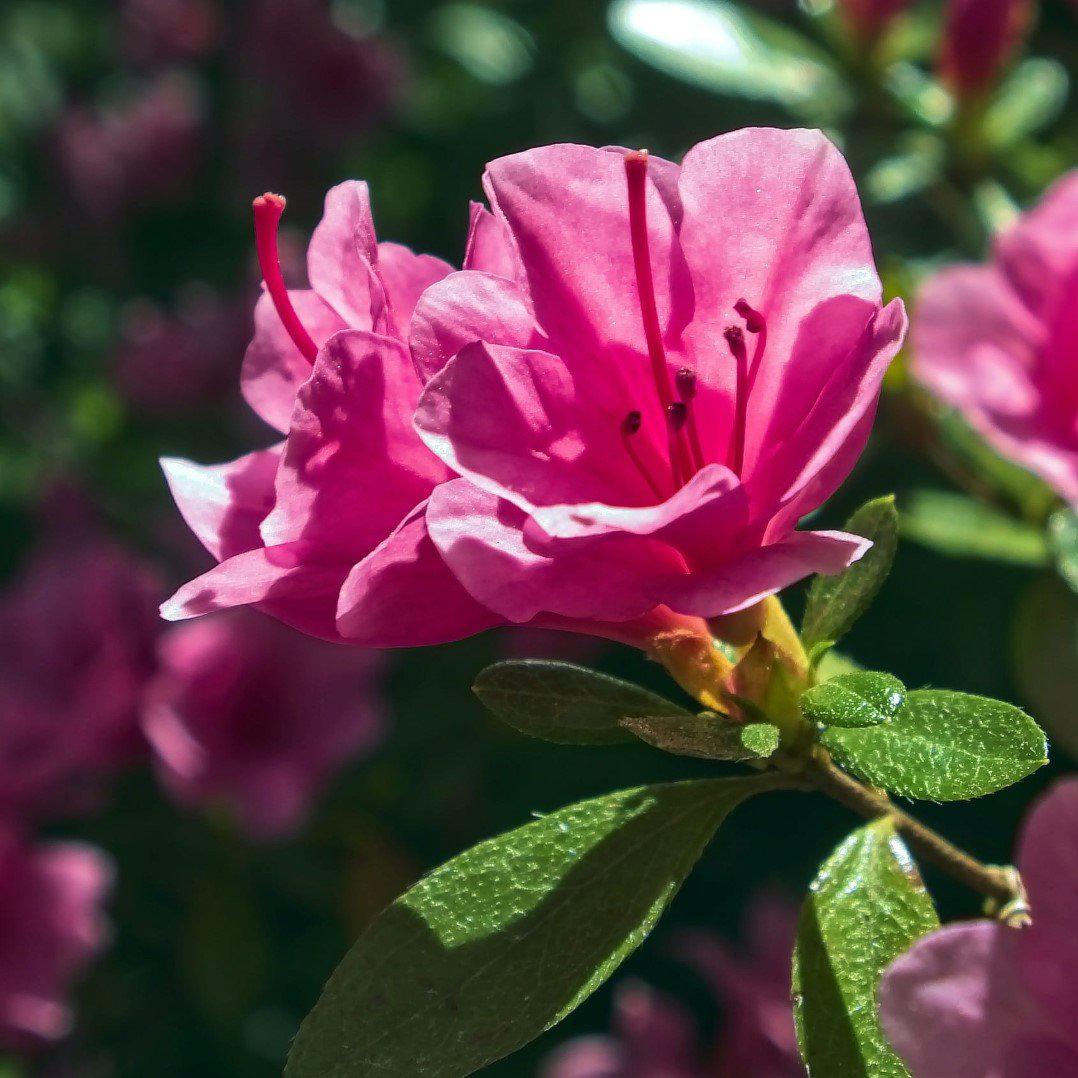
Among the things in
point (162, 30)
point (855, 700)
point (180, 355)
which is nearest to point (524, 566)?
point (855, 700)

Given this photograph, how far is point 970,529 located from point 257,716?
2.94 feet

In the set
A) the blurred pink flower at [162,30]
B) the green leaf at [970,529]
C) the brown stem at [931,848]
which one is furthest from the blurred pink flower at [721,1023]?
the blurred pink flower at [162,30]

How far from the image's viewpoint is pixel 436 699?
182 cm

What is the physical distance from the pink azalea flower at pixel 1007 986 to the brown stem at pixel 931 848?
0.26ft

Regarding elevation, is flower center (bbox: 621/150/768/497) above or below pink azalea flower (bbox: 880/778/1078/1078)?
above

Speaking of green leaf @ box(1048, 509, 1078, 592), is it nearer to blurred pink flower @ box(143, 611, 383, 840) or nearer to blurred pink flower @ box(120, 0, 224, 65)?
blurred pink flower @ box(143, 611, 383, 840)

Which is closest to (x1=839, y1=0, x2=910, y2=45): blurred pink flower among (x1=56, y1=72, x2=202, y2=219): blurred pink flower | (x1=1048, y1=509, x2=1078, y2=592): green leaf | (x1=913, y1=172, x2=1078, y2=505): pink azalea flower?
(x1=913, y1=172, x2=1078, y2=505): pink azalea flower

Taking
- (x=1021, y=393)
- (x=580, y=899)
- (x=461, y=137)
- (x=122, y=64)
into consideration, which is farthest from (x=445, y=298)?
(x=122, y=64)

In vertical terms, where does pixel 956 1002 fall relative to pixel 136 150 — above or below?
above

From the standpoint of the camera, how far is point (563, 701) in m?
0.73

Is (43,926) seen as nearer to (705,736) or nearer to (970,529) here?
(970,529)

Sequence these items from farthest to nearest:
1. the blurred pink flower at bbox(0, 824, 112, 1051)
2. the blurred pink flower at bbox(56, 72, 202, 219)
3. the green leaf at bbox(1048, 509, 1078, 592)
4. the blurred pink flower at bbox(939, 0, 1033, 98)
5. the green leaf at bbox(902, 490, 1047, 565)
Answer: the blurred pink flower at bbox(56, 72, 202, 219) → the blurred pink flower at bbox(0, 824, 112, 1051) → the blurred pink flower at bbox(939, 0, 1033, 98) → the green leaf at bbox(902, 490, 1047, 565) → the green leaf at bbox(1048, 509, 1078, 592)

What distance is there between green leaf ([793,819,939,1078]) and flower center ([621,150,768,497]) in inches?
8.1

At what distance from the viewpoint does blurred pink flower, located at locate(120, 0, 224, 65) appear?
9.07 feet
